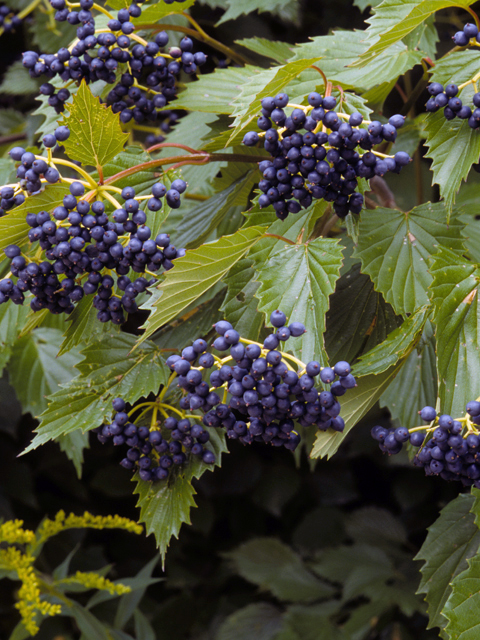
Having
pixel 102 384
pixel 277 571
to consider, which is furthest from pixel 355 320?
pixel 277 571

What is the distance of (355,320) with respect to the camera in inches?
40.4

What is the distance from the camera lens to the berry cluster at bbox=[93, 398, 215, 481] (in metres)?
0.87

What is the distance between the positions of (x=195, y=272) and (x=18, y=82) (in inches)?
63.8

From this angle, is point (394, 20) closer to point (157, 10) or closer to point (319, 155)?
point (319, 155)

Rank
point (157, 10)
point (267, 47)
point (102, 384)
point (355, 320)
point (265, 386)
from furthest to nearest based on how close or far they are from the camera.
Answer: point (267, 47)
point (157, 10)
point (355, 320)
point (102, 384)
point (265, 386)

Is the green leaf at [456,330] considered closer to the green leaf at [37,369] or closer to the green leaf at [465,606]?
the green leaf at [465,606]

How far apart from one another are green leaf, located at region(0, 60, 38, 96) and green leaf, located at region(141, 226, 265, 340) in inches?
59.5

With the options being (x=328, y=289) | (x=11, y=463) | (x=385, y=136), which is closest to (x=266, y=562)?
(x=11, y=463)

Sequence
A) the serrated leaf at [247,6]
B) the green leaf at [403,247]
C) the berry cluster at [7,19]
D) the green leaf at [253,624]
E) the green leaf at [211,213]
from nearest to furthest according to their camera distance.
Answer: the green leaf at [403,247], the green leaf at [211,213], the serrated leaf at [247,6], the berry cluster at [7,19], the green leaf at [253,624]

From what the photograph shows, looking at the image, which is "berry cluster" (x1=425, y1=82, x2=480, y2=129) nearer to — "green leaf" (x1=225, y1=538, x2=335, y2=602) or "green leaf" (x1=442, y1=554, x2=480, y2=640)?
"green leaf" (x1=442, y1=554, x2=480, y2=640)

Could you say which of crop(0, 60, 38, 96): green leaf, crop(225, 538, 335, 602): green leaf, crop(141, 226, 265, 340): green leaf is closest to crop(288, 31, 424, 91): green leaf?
crop(141, 226, 265, 340): green leaf

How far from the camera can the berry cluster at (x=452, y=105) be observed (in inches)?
32.8

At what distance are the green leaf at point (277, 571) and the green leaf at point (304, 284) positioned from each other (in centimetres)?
149

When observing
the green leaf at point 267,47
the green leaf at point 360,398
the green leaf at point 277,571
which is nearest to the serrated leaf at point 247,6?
the green leaf at point 267,47
